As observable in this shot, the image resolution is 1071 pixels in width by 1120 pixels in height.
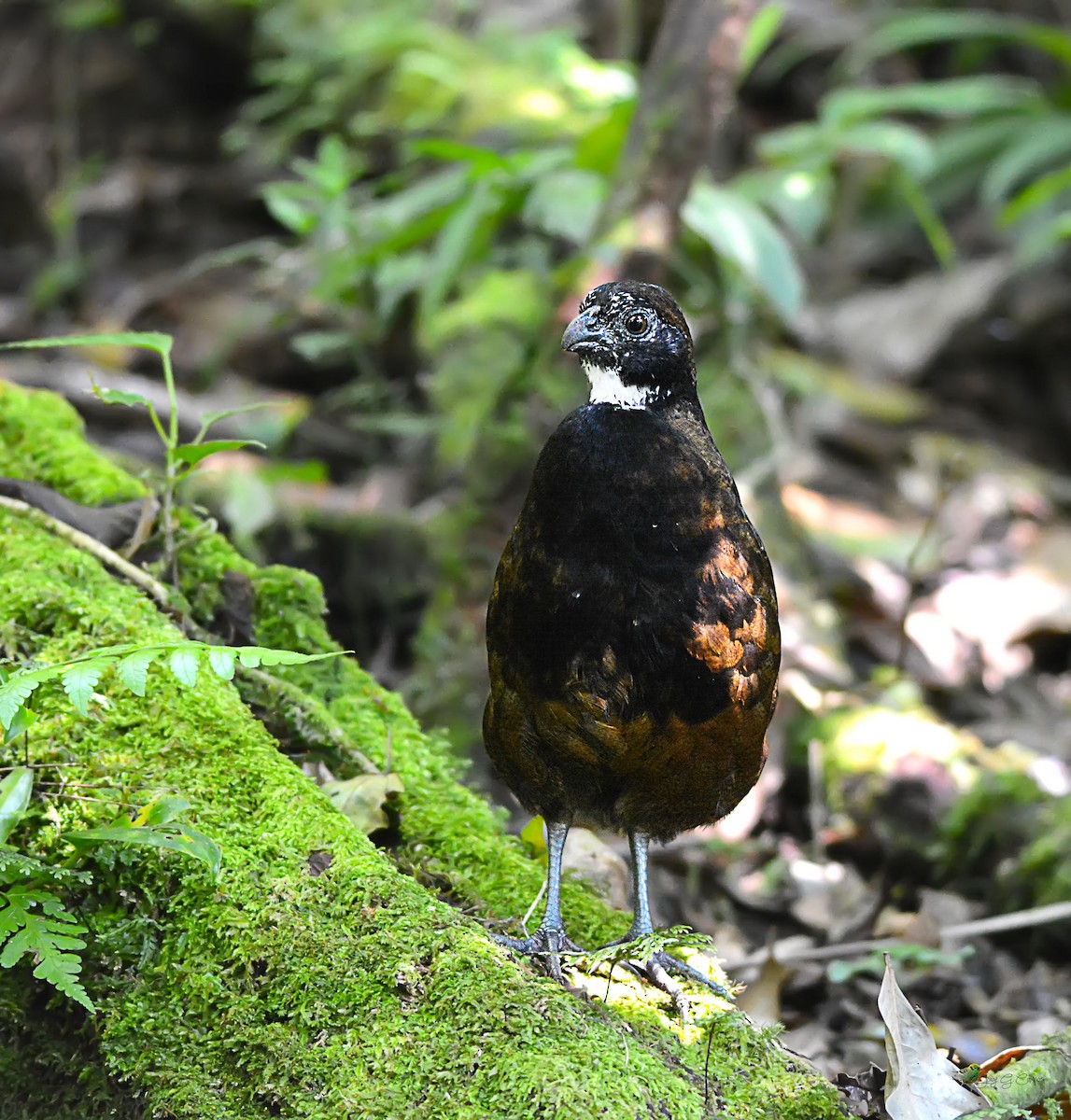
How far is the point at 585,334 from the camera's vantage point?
115 inches

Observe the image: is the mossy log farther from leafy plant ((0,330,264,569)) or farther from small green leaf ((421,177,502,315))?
small green leaf ((421,177,502,315))

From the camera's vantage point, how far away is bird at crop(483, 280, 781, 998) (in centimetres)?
269

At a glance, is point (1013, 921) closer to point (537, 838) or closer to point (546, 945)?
point (537, 838)

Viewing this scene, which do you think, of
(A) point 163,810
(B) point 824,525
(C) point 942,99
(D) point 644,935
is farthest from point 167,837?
(C) point 942,99

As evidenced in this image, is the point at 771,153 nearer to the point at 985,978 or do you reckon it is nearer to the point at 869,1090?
the point at 985,978

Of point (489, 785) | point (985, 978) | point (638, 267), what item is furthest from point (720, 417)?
point (985, 978)

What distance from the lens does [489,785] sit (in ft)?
16.3

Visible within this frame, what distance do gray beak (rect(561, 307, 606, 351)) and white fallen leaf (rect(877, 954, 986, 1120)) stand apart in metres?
1.41

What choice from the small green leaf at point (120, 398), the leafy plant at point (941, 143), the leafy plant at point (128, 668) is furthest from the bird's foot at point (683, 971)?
the leafy plant at point (941, 143)

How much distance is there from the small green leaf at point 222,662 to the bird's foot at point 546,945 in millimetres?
811

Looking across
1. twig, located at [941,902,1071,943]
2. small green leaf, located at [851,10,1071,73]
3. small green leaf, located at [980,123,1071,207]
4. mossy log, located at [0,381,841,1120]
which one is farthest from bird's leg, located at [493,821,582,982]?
small green leaf, located at [851,10,1071,73]

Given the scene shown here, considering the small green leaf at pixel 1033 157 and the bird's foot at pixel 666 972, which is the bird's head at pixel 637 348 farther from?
the small green leaf at pixel 1033 157

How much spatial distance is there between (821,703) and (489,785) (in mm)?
1437

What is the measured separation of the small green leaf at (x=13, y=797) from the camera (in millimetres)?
2242
